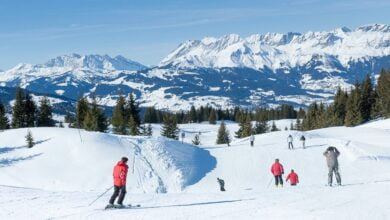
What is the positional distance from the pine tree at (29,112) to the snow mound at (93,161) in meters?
28.4

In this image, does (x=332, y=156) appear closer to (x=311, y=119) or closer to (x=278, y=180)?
(x=278, y=180)

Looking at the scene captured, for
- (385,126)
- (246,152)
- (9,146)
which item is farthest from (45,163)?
(385,126)

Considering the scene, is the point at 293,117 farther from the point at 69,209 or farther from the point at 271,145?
the point at 69,209

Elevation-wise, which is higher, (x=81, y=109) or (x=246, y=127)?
(x=81, y=109)

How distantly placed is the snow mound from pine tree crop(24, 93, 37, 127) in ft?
93.3

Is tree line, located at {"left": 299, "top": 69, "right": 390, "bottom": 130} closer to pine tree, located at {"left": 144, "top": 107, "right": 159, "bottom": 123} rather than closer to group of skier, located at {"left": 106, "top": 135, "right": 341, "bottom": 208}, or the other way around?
pine tree, located at {"left": 144, "top": 107, "right": 159, "bottom": 123}

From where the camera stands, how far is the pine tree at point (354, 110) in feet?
286

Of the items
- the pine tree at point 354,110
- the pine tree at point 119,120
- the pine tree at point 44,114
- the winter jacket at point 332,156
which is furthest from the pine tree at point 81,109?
the winter jacket at point 332,156

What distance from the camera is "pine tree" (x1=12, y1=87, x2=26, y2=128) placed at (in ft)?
262

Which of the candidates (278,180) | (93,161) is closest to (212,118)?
(93,161)

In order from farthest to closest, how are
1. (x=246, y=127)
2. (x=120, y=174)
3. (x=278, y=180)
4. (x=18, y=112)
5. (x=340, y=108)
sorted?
(x=340, y=108)
(x=246, y=127)
(x=18, y=112)
(x=278, y=180)
(x=120, y=174)

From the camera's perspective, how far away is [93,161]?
45062 mm

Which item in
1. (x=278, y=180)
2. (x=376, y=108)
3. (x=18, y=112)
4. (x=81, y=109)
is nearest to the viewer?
(x=278, y=180)

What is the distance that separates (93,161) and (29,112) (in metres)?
41.3
